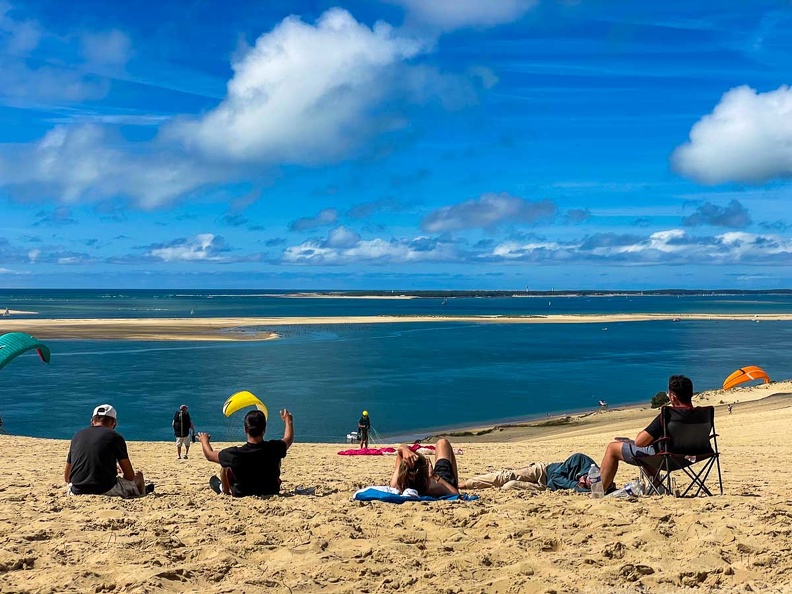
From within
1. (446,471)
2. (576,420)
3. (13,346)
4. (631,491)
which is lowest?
(576,420)

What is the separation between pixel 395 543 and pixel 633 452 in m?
2.81

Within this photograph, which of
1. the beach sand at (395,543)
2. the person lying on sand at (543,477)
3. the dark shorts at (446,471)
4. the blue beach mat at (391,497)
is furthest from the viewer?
the person lying on sand at (543,477)

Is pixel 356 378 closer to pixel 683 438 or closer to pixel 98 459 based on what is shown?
pixel 98 459

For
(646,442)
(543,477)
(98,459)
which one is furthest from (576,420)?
(98,459)

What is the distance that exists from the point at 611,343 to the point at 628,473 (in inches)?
2089

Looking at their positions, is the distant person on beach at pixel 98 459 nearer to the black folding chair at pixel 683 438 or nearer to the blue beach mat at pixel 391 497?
the blue beach mat at pixel 391 497

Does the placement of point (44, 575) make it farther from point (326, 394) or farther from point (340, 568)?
point (326, 394)

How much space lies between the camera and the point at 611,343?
61.3 m

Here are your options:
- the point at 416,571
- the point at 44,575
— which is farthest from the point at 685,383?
the point at 44,575

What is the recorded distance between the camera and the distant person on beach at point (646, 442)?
698 centimetres

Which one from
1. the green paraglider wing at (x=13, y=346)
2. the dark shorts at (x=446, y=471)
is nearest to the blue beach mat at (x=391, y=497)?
the dark shorts at (x=446, y=471)

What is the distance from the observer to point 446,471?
7.47m

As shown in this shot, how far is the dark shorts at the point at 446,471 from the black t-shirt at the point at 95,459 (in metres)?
3.22

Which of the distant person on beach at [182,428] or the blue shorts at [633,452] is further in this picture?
the distant person on beach at [182,428]
